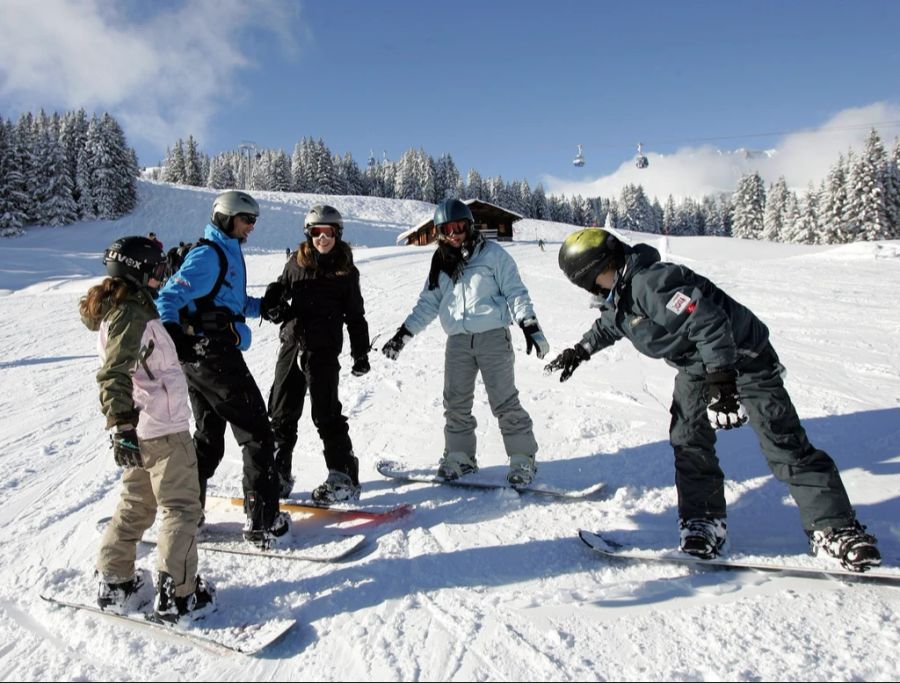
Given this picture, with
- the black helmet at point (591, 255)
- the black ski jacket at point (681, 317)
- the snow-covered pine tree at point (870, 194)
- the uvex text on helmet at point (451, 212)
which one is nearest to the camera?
the black ski jacket at point (681, 317)

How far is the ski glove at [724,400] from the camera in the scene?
9.04ft

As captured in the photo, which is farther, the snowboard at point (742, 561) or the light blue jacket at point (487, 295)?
the light blue jacket at point (487, 295)

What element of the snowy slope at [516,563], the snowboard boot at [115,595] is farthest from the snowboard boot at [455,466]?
the snowboard boot at [115,595]

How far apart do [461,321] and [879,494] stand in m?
3.15

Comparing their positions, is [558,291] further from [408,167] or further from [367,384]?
[408,167]

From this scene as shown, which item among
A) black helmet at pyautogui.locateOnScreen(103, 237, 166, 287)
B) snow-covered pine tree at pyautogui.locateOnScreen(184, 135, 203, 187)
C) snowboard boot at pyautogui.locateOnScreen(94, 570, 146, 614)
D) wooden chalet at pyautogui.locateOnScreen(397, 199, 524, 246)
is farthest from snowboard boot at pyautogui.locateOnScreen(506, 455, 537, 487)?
snow-covered pine tree at pyautogui.locateOnScreen(184, 135, 203, 187)

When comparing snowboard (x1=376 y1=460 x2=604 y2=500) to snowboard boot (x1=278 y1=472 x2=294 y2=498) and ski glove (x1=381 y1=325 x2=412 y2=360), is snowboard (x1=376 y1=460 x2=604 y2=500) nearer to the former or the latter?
snowboard boot (x1=278 y1=472 x2=294 y2=498)

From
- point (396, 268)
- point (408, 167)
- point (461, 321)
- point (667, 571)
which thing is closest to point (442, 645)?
point (667, 571)

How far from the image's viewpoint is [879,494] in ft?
11.8

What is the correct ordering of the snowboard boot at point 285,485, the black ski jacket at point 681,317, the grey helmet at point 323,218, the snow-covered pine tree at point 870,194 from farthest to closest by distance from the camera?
the snow-covered pine tree at point 870,194 < the snowboard boot at point 285,485 < the grey helmet at point 323,218 < the black ski jacket at point 681,317

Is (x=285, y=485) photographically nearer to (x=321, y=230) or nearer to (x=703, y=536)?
(x=321, y=230)

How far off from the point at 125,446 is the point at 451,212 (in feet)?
8.48

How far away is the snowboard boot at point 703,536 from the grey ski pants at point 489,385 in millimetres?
1283

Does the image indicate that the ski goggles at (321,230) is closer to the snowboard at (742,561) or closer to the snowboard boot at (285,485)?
the snowboard boot at (285,485)
